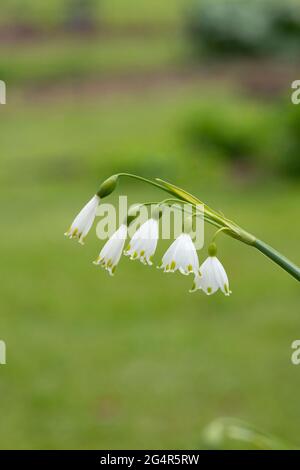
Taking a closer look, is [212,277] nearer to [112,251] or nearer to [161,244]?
[112,251]

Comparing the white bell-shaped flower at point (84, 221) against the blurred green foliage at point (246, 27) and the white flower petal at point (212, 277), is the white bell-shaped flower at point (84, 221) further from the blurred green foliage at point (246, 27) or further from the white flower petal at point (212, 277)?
the blurred green foliage at point (246, 27)

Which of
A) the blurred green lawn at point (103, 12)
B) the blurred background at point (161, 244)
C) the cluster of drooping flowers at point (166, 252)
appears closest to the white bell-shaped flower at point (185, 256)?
the cluster of drooping flowers at point (166, 252)

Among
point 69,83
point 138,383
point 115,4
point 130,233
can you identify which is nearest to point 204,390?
point 138,383

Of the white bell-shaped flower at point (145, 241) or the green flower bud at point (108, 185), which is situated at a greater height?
the green flower bud at point (108, 185)

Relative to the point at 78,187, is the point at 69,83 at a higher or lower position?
higher

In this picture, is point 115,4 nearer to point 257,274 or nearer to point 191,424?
point 257,274

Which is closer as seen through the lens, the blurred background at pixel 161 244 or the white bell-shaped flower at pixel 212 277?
the white bell-shaped flower at pixel 212 277

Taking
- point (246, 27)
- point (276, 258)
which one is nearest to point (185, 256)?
point (276, 258)
